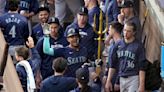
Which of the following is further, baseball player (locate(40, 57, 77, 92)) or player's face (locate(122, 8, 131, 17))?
player's face (locate(122, 8, 131, 17))

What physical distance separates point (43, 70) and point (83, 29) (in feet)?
3.94

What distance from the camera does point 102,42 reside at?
13.3 metres

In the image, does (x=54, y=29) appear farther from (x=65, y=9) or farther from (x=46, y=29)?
(x=65, y=9)

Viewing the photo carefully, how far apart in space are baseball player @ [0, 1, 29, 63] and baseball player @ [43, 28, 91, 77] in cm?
96

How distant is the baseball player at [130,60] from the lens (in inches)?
452

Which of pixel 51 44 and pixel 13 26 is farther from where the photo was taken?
pixel 13 26

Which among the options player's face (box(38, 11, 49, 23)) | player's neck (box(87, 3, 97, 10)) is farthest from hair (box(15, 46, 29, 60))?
player's neck (box(87, 3, 97, 10))

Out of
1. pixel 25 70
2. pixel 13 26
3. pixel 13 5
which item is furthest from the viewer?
pixel 13 5

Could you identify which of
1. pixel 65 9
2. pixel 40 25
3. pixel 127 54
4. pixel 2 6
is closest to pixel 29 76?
pixel 127 54

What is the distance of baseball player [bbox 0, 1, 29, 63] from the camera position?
12.5 metres

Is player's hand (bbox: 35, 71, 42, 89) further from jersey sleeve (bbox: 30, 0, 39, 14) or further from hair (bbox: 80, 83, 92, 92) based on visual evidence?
jersey sleeve (bbox: 30, 0, 39, 14)

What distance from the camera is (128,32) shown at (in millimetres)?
11477

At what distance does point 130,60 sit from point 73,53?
3.35 feet

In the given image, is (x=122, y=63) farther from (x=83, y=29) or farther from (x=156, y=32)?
(x=156, y=32)
